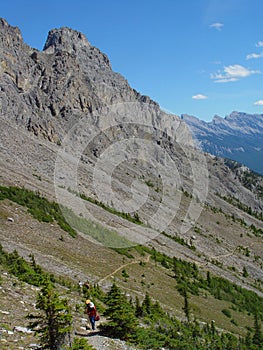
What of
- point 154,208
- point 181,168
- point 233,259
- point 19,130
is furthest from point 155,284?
point 181,168

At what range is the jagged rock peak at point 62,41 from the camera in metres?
187

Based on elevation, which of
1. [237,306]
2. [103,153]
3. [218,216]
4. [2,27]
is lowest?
[237,306]

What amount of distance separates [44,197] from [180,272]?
20276 mm

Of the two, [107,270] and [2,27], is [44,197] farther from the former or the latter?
[2,27]

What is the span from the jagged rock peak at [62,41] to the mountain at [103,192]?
64 cm

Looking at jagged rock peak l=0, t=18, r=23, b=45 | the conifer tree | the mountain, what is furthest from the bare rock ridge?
the conifer tree

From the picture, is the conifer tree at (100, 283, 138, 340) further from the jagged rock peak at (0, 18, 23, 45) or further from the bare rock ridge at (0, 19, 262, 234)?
the jagged rock peak at (0, 18, 23, 45)

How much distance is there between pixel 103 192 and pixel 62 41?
442 feet

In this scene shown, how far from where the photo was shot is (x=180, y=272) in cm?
4681

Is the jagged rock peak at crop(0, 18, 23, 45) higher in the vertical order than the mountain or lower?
higher

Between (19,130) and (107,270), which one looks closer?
(107,270)

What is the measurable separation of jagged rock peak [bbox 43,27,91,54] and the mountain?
2.10 ft

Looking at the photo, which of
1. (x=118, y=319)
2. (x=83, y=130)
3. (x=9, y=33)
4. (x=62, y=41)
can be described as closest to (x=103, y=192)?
(x=83, y=130)

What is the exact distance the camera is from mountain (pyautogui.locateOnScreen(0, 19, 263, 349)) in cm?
3641
